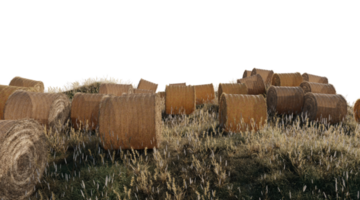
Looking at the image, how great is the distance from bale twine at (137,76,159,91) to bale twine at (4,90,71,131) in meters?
5.33

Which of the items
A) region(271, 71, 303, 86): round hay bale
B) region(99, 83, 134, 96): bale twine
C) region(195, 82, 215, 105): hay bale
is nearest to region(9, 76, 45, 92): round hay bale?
region(99, 83, 134, 96): bale twine

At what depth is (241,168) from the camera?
18.0 ft

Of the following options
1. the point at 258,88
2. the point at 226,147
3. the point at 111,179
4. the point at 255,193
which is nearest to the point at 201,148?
the point at 226,147

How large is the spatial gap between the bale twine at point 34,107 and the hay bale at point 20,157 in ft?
6.37

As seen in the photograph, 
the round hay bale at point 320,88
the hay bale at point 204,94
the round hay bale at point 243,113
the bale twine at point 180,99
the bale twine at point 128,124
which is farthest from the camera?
the hay bale at point 204,94

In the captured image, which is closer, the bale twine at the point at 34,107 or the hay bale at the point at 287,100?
the bale twine at the point at 34,107

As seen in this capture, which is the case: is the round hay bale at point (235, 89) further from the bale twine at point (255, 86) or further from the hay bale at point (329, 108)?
the hay bale at point (329, 108)

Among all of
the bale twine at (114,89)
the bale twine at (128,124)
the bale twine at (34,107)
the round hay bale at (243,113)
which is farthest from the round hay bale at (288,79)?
the bale twine at (34,107)

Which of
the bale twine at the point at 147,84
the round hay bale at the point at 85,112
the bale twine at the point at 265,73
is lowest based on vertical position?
the round hay bale at the point at 85,112

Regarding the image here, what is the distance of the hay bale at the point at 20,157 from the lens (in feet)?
14.8

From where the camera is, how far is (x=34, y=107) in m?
7.20

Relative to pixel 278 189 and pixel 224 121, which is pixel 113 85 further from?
pixel 278 189

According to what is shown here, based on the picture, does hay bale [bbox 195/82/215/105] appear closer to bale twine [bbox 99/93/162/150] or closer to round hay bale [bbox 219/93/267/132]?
round hay bale [bbox 219/93/267/132]

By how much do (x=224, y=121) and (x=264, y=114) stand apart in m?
1.08
